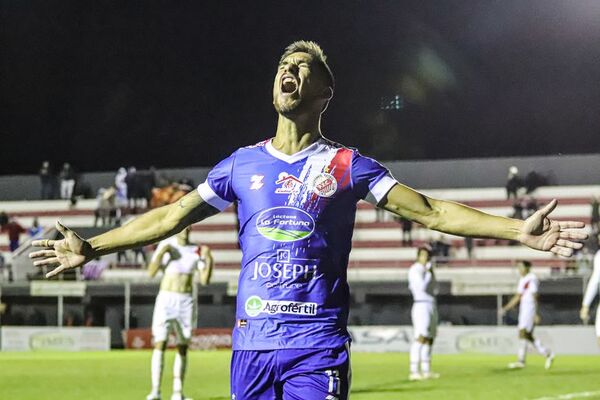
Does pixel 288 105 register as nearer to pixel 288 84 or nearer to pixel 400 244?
pixel 288 84

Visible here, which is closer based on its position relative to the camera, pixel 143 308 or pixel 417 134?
pixel 143 308

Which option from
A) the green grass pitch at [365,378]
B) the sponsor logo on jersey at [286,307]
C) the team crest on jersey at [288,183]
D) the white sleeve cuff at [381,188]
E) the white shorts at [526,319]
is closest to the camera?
the sponsor logo on jersey at [286,307]

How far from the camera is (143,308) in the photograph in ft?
125

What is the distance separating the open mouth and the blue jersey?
0.31m

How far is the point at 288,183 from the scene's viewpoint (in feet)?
16.8

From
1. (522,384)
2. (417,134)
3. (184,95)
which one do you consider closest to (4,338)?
(184,95)

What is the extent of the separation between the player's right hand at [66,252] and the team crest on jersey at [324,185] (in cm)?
124

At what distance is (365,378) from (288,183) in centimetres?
1566

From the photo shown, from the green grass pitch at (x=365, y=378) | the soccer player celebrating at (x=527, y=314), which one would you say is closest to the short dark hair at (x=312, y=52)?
the green grass pitch at (x=365, y=378)

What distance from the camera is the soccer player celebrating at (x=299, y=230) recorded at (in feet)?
16.3

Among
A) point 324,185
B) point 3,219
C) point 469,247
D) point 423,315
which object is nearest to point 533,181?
point 469,247

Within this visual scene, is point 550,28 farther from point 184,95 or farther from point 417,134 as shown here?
point 184,95

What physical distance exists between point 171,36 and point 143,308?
1327 cm

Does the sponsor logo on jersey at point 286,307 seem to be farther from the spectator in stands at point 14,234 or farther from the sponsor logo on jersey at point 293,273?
the spectator in stands at point 14,234
